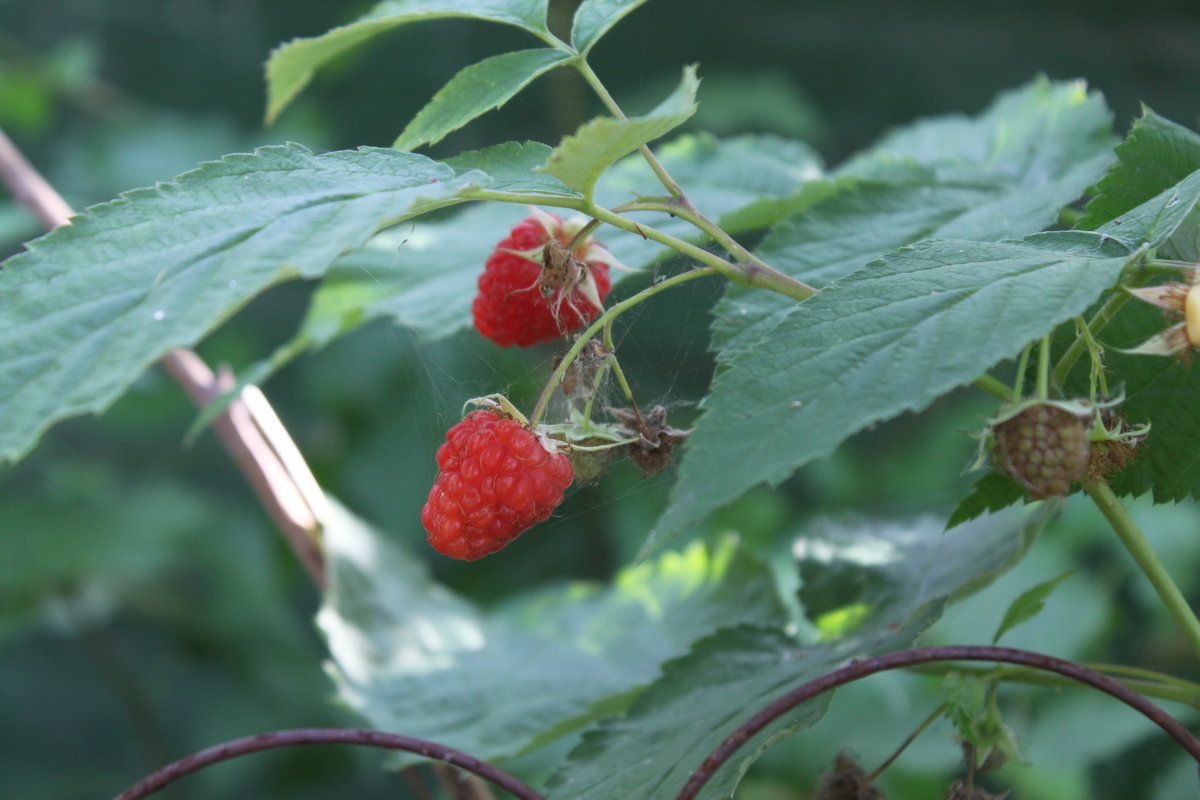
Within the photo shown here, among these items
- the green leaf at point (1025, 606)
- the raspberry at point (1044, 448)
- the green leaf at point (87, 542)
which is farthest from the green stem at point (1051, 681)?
the green leaf at point (87, 542)

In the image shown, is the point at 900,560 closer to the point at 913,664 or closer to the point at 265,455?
the point at 913,664

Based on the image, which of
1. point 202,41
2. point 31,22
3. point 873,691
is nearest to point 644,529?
point 873,691

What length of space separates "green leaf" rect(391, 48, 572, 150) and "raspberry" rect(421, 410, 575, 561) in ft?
0.60

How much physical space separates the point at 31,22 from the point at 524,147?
3.06m

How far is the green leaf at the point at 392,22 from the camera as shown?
2.15ft

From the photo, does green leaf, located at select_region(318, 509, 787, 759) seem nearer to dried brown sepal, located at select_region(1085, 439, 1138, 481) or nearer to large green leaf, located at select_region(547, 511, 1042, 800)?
large green leaf, located at select_region(547, 511, 1042, 800)

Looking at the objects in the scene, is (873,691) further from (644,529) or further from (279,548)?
(279,548)

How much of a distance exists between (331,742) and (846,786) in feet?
1.26

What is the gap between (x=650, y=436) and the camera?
68cm

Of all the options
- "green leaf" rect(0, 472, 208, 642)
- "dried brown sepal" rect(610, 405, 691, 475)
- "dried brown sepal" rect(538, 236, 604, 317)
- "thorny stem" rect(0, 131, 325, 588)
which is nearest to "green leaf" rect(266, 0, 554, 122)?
"dried brown sepal" rect(538, 236, 604, 317)

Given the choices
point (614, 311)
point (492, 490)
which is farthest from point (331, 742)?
point (614, 311)

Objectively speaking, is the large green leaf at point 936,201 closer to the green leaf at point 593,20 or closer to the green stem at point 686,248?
the green stem at point 686,248

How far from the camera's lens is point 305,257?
18.6 inches

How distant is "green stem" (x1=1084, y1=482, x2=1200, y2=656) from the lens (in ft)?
1.94
